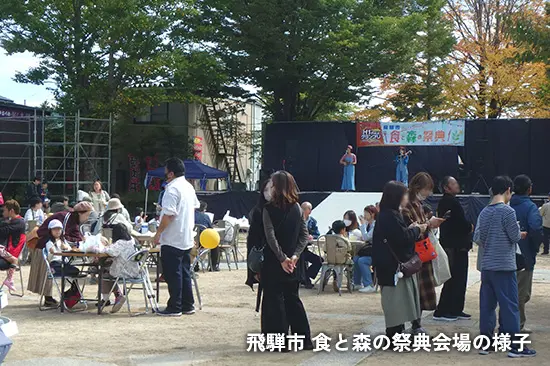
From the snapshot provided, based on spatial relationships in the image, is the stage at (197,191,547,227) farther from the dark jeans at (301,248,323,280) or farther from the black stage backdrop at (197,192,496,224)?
the dark jeans at (301,248,323,280)

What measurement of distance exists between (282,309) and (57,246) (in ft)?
13.3

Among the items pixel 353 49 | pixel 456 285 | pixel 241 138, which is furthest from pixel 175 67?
pixel 456 285

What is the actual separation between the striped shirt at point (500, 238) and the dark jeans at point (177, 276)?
360cm

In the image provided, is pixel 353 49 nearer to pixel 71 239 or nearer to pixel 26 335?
pixel 71 239

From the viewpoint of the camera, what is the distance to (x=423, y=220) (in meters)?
8.00

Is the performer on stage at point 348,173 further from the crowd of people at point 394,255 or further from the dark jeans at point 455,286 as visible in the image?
the crowd of people at point 394,255

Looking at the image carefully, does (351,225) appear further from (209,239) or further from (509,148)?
(509,148)

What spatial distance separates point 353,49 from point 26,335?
24769 mm

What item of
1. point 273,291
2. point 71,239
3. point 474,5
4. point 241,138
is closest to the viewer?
point 273,291

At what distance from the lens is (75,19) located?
2958 cm

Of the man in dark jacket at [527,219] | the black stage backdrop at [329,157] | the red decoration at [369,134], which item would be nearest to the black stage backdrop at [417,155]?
the black stage backdrop at [329,157]

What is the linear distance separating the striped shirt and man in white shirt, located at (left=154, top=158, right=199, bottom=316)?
3.54 meters

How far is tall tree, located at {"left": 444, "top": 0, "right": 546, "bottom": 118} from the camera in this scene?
3167cm

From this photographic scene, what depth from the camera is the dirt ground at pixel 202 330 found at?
7.23 meters
